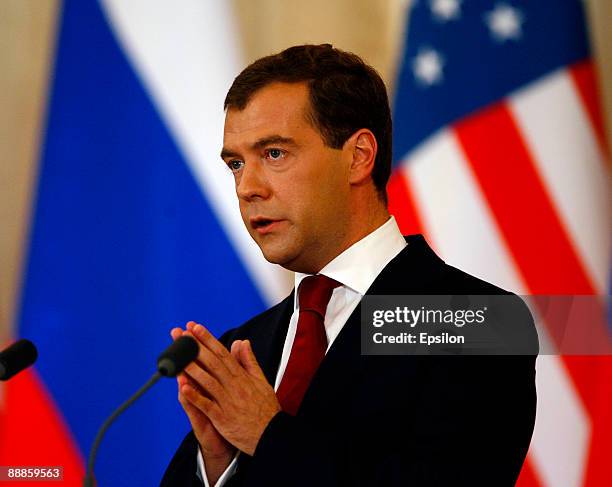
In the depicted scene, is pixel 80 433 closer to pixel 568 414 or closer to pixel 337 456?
pixel 568 414

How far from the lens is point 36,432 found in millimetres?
2961

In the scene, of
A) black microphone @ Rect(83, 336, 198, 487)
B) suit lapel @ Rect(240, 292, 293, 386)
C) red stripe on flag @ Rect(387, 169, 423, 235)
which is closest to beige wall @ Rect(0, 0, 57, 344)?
red stripe on flag @ Rect(387, 169, 423, 235)

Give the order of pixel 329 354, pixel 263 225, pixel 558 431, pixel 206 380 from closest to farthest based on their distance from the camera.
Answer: pixel 206 380, pixel 329 354, pixel 263 225, pixel 558 431

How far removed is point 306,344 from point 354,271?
168mm

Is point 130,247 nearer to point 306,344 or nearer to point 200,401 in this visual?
point 306,344

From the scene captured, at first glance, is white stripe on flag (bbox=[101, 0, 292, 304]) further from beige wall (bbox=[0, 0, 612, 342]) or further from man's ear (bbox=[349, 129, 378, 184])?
man's ear (bbox=[349, 129, 378, 184])

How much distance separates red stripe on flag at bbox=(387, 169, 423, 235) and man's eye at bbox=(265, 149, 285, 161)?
109 centimetres

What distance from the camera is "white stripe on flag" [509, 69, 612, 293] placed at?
8.90ft

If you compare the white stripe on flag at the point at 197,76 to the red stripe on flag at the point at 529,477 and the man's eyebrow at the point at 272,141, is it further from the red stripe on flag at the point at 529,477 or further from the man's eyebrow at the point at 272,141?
the man's eyebrow at the point at 272,141

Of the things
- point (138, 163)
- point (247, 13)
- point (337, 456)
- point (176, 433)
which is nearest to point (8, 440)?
point (176, 433)

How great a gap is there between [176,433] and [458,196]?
1.11 metres

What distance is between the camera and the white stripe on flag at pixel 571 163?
271 centimetres

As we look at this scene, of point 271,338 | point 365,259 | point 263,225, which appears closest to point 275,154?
point 263,225

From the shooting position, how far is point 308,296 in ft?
5.94
